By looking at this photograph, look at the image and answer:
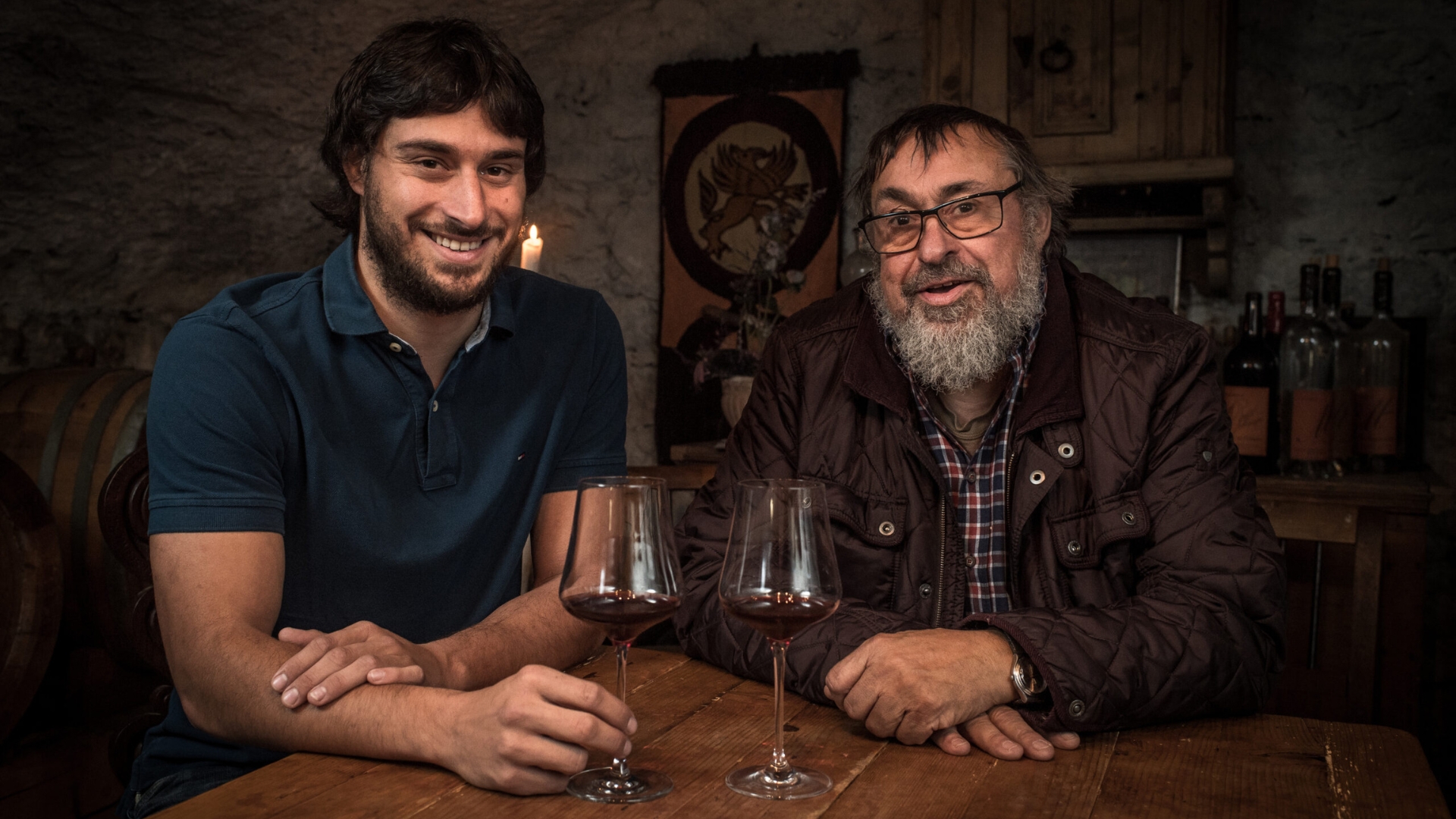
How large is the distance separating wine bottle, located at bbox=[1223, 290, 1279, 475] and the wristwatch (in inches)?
74.7

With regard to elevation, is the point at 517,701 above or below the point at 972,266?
below

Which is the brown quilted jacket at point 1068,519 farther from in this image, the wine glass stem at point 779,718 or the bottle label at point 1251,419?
the bottle label at point 1251,419

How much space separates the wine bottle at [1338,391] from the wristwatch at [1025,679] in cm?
210

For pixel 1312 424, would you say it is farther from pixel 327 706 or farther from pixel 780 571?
pixel 327 706

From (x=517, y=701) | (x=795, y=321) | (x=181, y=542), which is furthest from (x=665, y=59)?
(x=517, y=701)

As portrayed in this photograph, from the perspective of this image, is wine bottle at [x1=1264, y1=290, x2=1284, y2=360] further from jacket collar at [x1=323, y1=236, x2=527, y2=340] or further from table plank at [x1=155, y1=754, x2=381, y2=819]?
table plank at [x1=155, y1=754, x2=381, y2=819]

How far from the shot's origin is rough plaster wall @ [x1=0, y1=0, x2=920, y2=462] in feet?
9.55

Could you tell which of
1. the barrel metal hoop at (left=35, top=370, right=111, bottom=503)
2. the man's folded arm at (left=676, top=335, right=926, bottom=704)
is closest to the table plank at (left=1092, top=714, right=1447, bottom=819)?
the man's folded arm at (left=676, top=335, right=926, bottom=704)

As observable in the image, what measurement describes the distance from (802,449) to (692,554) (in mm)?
288

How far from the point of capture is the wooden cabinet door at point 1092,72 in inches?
125

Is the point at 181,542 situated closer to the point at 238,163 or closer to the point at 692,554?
the point at 692,554

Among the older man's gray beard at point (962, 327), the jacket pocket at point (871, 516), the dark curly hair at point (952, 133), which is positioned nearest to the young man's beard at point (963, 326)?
the older man's gray beard at point (962, 327)

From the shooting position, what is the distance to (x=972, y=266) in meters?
1.87

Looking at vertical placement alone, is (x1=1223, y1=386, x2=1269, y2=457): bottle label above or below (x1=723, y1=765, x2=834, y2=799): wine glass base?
above
